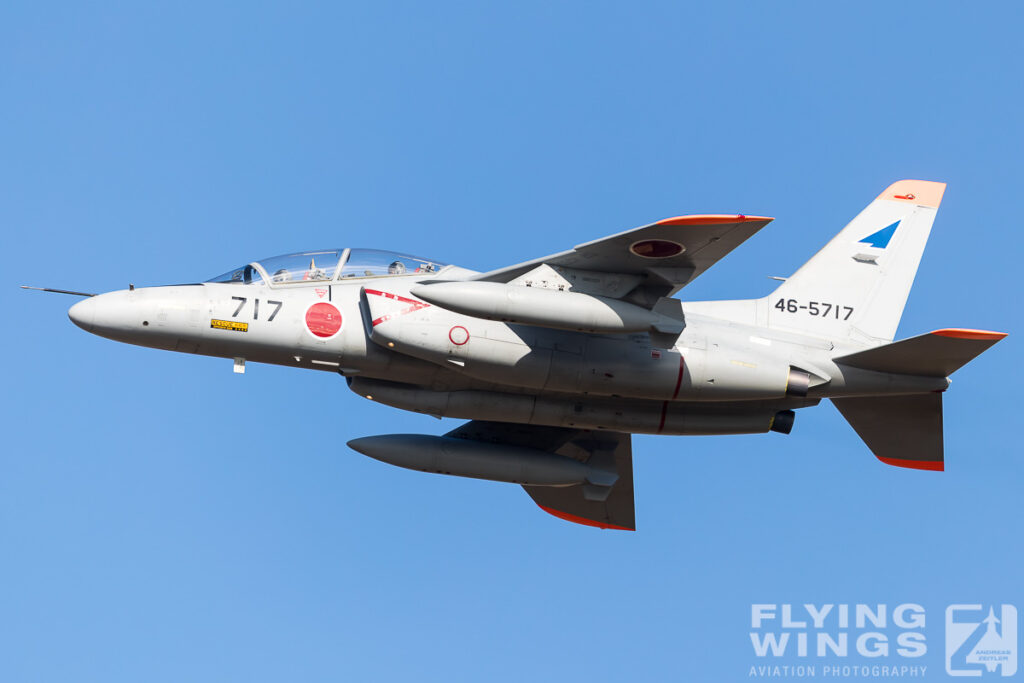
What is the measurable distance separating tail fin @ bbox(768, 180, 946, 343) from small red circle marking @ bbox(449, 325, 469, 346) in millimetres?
5192

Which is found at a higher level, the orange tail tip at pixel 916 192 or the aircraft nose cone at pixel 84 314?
the orange tail tip at pixel 916 192

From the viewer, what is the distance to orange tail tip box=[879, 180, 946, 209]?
2025cm

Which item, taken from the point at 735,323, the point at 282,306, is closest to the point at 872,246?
the point at 735,323

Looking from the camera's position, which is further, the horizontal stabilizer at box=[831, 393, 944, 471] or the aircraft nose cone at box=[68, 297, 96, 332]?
the horizontal stabilizer at box=[831, 393, 944, 471]

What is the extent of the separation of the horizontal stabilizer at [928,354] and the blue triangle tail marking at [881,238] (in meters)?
2.88

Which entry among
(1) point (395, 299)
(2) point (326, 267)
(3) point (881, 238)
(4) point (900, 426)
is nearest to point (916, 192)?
(3) point (881, 238)

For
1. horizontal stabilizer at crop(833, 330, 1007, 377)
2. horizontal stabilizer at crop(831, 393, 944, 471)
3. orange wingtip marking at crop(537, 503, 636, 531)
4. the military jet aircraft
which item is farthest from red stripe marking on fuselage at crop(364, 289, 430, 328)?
horizontal stabilizer at crop(831, 393, 944, 471)

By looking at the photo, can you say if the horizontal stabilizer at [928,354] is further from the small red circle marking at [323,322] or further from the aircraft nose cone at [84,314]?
the aircraft nose cone at [84,314]

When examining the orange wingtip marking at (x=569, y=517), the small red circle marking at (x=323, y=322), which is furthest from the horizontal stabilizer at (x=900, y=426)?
the small red circle marking at (x=323, y=322)

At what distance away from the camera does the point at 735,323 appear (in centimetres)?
1841

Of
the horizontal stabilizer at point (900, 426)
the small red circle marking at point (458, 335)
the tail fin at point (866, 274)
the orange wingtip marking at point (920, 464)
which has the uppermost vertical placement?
the tail fin at point (866, 274)

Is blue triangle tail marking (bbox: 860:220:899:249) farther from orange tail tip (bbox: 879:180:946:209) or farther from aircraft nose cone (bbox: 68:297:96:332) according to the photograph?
aircraft nose cone (bbox: 68:297:96:332)

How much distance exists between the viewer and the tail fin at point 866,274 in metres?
19.0

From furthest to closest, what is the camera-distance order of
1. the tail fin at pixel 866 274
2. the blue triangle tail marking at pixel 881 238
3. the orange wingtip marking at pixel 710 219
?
1. the blue triangle tail marking at pixel 881 238
2. the tail fin at pixel 866 274
3. the orange wingtip marking at pixel 710 219
